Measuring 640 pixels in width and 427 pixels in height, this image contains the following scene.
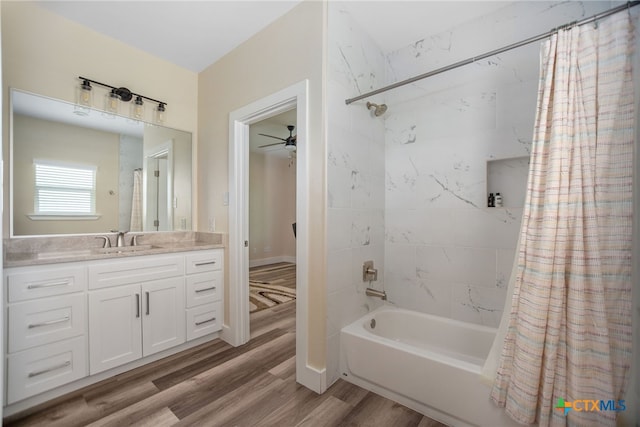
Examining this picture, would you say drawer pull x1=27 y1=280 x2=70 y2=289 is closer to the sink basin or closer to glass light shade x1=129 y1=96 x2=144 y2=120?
the sink basin

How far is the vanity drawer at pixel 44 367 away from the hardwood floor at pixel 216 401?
0.13 meters

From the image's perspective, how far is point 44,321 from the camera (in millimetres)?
1605

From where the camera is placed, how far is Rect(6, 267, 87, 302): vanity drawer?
4.96 ft

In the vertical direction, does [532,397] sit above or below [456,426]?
above

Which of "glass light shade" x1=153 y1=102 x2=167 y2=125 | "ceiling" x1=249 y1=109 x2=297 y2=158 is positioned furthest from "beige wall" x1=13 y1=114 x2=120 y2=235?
"ceiling" x1=249 y1=109 x2=297 y2=158

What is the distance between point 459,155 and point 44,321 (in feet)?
9.49

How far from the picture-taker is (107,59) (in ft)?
7.24

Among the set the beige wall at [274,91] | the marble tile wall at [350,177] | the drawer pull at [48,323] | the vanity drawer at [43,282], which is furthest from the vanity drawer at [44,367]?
the marble tile wall at [350,177]

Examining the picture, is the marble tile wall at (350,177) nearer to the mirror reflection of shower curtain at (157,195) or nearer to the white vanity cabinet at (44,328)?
the white vanity cabinet at (44,328)

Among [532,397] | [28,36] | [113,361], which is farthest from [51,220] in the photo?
[532,397]

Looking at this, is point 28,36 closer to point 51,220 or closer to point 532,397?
point 51,220

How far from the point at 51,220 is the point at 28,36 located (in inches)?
49.5

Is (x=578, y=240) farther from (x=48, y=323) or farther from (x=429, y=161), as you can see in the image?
(x=48, y=323)

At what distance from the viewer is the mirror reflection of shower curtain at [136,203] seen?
7.86 feet
